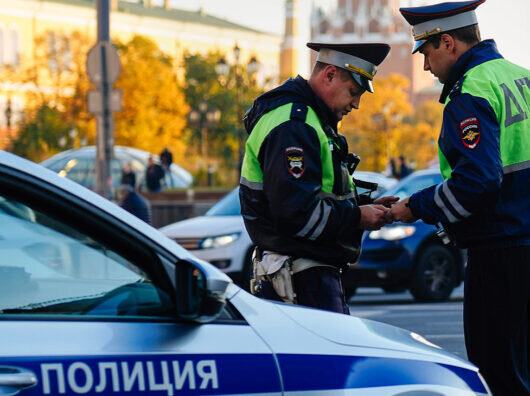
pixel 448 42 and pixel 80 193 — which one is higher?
pixel 448 42

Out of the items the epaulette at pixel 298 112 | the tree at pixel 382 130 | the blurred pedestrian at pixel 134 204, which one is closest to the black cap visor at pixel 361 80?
the epaulette at pixel 298 112

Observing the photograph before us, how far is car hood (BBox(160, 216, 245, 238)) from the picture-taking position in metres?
12.5

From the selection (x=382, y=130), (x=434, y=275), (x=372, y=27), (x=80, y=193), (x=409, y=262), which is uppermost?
(x=372, y=27)

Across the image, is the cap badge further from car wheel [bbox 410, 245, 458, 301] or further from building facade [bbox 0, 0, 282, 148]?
building facade [bbox 0, 0, 282, 148]

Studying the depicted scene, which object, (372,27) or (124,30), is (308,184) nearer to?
(124,30)

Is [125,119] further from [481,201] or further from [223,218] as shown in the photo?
[481,201]

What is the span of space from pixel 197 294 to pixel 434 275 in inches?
396

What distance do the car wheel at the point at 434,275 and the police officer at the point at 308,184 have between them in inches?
329

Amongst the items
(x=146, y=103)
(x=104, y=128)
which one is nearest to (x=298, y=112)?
(x=104, y=128)

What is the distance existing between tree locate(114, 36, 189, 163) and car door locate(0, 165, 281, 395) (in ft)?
165

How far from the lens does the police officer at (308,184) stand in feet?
12.8

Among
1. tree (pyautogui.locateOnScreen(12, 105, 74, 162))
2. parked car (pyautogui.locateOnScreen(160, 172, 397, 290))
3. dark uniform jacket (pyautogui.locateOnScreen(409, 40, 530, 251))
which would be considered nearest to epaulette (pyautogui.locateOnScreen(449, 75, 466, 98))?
dark uniform jacket (pyautogui.locateOnScreen(409, 40, 530, 251))

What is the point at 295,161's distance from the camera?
388 centimetres

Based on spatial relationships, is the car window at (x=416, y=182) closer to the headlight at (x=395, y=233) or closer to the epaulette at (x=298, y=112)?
the headlight at (x=395, y=233)
